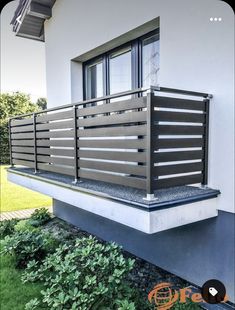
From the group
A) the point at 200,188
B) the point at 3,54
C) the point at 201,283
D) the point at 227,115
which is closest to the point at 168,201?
the point at 200,188

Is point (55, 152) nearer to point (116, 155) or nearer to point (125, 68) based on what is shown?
point (116, 155)

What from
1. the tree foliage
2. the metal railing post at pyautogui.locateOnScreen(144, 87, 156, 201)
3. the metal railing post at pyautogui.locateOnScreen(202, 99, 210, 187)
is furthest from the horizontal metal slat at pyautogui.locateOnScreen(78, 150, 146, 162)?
the tree foliage

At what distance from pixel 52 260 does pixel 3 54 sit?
2.62m

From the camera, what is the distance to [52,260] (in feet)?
11.9

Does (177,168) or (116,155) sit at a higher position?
(116,155)

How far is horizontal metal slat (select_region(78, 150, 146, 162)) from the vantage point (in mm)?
2778

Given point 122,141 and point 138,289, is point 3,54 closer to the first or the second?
point 122,141

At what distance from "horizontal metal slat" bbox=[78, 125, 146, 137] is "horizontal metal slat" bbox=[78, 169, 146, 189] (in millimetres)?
478

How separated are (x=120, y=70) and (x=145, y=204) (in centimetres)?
310

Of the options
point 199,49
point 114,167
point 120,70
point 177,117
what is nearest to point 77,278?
point 114,167

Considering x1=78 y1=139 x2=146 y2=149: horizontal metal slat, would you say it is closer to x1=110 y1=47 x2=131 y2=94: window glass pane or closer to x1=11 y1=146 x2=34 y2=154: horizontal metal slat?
x1=110 y1=47 x2=131 y2=94: window glass pane

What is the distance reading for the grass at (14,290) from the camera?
344cm

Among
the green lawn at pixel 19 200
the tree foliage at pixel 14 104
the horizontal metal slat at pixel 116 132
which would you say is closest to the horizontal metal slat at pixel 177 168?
the horizontal metal slat at pixel 116 132

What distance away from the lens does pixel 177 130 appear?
9.56 feet
